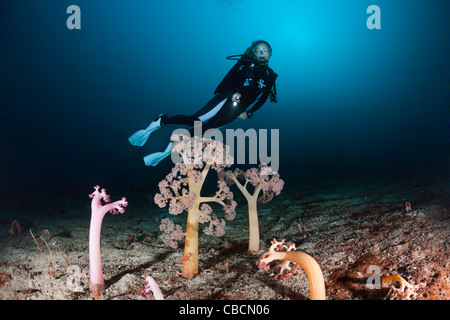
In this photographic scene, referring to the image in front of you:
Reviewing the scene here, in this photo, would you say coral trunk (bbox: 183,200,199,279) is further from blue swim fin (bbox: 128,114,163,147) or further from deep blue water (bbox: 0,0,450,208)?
deep blue water (bbox: 0,0,450,208)

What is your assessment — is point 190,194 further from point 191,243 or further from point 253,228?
point 253,228

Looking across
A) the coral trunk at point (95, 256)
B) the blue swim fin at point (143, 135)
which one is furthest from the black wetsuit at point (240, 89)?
the coral trunk at point (95, 256)

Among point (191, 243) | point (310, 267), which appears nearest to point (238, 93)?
point (191, 243)

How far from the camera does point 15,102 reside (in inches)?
2291

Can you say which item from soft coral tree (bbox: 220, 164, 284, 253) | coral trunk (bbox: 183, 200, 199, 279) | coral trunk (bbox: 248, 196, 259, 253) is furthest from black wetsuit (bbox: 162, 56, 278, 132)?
coral trunk (bbox: 183, 200, 199, 279)

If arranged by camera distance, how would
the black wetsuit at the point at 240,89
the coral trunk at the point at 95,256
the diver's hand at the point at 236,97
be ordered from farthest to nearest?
the black wetsuit at the point at 240,89 → the diver's hand at the point at 236,97 → the coral trunk at the point at 95,256

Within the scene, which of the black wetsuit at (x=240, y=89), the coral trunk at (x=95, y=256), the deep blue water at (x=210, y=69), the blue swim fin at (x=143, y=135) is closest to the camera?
the coral trunk at (x=95, y=256)

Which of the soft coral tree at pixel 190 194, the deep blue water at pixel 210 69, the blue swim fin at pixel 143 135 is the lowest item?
the soft coral tree at pixel 190 194

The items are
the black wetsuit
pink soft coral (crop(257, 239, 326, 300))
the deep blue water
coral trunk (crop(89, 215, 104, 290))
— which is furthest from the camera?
the deep blue water

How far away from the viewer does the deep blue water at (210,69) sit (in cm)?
5672

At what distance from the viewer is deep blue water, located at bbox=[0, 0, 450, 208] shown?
56.7 meters

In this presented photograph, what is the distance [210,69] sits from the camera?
4673 inches

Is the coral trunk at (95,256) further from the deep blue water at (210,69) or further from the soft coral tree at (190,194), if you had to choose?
Answer: the deep blue water at (210,69)
